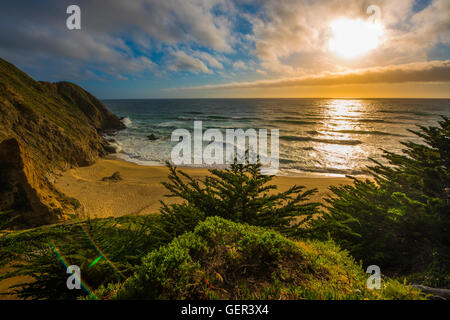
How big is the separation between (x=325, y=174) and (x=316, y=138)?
1521 centimetres

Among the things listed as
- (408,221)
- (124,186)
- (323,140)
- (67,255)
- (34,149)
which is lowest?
(124,186)

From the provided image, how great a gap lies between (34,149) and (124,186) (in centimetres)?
592

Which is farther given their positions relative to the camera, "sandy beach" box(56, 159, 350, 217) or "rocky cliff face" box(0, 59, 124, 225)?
"sandy beach" box(56, 159, 350, 217)

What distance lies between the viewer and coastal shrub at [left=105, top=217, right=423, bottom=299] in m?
1.46

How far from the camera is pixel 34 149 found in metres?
11.8

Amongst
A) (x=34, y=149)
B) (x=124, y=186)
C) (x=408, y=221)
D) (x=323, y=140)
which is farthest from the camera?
(x=323, y=140)

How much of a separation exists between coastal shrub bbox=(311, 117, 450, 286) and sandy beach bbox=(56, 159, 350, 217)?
22.4 ft

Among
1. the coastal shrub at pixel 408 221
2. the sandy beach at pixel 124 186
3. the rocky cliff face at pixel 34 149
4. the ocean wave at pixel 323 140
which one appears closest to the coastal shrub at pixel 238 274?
the coastal shrub at pixel 408 221

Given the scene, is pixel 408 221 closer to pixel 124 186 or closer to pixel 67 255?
pixel 67 255

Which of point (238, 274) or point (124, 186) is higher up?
point (238, 274)

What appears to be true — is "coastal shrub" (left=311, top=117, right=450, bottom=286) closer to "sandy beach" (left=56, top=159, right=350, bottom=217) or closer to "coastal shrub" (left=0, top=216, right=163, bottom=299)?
"coastal shrub" (left=0, top=216, right=163, bottom=299)

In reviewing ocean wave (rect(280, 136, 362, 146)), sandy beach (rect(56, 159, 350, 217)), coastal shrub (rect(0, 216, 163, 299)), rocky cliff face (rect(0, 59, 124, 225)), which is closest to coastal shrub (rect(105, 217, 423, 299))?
coastal shrub (rect(0, 216, 163, 299))

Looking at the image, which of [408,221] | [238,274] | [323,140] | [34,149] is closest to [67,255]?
[238,274]
